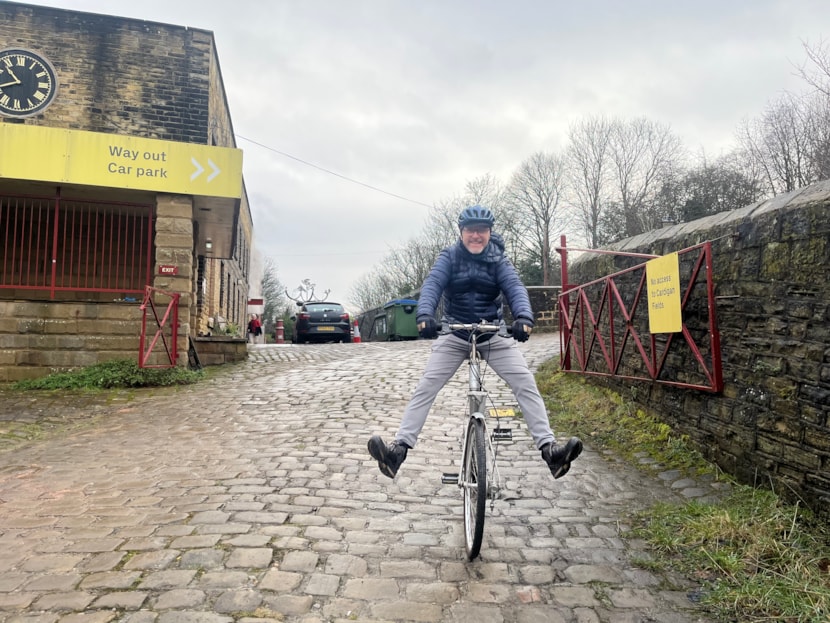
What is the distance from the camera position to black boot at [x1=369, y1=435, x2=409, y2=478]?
3703mm

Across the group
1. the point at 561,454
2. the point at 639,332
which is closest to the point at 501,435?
the point at 561,454

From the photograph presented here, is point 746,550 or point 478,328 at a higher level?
point 478,328

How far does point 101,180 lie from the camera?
10422 mm

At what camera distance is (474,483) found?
345 cm

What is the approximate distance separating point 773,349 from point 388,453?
2677 millimetres

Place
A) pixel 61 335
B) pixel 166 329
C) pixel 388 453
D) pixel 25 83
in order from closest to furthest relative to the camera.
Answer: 1. pixel 388 453
2. pixel 61 335
3. pixel 166 329
4. pixel 25 83

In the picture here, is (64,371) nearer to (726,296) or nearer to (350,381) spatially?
(350,381)

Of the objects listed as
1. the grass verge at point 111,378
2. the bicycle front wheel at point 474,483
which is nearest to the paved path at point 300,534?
the bicycle front wheel at point 474,483

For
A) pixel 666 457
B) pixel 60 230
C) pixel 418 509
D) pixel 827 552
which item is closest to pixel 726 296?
pixel 666 457

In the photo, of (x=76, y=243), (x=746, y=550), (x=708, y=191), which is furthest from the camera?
(x=708, y=191)

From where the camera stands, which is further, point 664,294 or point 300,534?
point 664,294

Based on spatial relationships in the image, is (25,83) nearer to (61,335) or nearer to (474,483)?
(61,335)

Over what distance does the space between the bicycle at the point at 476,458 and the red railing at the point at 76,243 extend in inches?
356

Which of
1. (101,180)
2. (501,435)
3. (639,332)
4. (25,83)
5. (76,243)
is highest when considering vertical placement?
(25,83)
